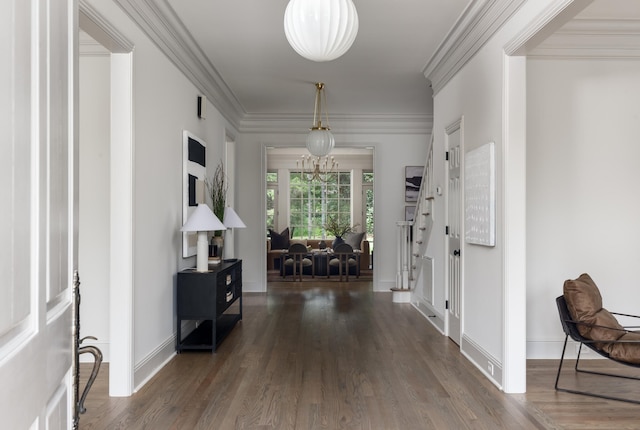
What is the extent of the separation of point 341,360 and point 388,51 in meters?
3.05

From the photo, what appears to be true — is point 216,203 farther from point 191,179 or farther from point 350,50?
point 350,50

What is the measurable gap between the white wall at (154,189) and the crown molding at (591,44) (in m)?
3.12

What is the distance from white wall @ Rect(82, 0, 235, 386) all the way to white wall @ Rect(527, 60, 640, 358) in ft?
10.2

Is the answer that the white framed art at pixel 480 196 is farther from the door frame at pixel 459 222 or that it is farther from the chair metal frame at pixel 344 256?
the chair metal frame at pixel 344 256

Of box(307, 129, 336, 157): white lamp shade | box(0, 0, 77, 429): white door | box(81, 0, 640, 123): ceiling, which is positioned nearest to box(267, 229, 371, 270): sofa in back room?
box(81, 0, 640, 123): ceiling

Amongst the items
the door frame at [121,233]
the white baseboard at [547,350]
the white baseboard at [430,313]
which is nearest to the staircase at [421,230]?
the white baseboard at [430,313]

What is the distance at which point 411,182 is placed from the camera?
7.30m

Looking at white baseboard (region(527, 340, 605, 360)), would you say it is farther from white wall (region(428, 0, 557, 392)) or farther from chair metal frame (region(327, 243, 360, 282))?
chair metal frame (region(327, 243, 360, 282))

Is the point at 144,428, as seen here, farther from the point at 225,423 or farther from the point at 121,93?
the point at 121,93

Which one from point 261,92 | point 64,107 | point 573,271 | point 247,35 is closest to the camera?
point 64,107

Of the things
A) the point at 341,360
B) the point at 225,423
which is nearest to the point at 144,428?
the point at 225,423

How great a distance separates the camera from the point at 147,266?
3318 mm

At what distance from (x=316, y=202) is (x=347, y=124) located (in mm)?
4123

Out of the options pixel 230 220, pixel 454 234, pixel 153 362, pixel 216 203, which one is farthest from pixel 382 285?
pixel 153 362
